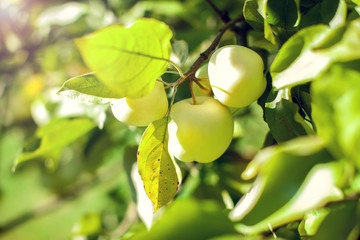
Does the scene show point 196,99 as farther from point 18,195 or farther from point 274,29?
point 18,195

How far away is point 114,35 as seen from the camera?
0.34 m

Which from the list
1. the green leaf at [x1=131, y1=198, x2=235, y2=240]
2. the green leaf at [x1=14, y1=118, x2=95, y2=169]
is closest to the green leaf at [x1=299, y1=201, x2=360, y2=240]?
the green leaf at [x1=131, y1=198, x2=235, y2=240]

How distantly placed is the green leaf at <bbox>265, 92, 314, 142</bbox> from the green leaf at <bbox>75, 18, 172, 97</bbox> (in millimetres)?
139

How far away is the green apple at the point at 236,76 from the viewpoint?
402mm

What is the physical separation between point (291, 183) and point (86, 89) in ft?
0.85

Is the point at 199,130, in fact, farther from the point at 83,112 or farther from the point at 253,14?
the point at 83,112

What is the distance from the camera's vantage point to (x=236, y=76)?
400mm

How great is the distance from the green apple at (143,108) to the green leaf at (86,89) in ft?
0.07

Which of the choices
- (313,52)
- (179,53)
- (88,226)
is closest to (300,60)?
(313,52)

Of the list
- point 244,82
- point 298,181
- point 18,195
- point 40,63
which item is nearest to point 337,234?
point 298,181

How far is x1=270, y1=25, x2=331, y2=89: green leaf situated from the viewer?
0.33m

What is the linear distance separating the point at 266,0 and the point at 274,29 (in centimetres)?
6

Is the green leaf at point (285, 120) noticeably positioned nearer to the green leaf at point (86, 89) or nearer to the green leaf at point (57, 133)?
the green leaf at point (86, 89)

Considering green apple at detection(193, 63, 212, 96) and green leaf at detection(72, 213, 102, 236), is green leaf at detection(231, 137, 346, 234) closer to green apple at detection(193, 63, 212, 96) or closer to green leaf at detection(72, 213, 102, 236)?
green apple at detection(193, 63, 212, 96)
